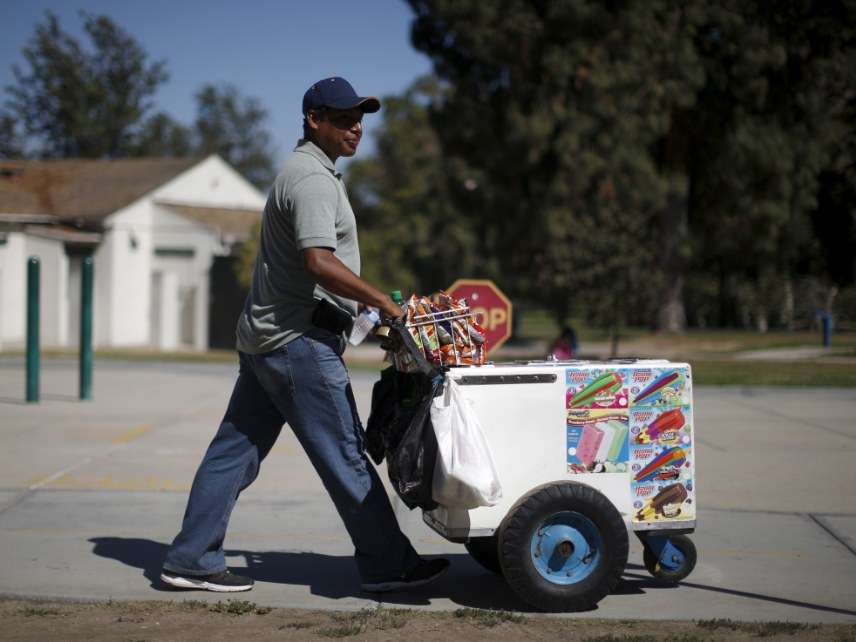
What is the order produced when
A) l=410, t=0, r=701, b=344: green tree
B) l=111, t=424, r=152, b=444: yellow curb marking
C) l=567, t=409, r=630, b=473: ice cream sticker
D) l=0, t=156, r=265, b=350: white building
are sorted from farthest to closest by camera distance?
l=0, t=156, r=265, b=350: white building
l=410, t=0, r=701, b=344: green tree
l=111, t=424, r=152, b=444: yellow curb marking
l=567, t=409, r=630, b=473: ice cream sticker

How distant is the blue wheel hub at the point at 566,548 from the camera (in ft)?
15.3

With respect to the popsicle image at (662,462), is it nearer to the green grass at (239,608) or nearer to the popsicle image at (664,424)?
the popsicle image at (664,424)

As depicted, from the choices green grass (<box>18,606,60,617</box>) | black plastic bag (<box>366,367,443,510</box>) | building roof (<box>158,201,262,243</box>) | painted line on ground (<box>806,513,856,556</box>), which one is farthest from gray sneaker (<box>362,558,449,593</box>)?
building roof (<box>158,201,262,243</box>)

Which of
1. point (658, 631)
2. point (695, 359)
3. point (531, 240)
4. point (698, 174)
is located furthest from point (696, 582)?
point (698, 174)

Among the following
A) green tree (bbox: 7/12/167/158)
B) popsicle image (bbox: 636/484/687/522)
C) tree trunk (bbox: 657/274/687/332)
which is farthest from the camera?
green tree (bbox: 7/12/167/158)

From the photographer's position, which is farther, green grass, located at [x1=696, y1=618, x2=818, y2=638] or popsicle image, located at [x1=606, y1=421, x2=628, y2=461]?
popsicle image, located at [x1=606, y1=421, x2=628, y2=461]

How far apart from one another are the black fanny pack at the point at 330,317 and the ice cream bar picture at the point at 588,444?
42.5 inches

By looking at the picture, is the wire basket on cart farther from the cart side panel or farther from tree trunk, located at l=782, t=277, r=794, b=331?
tree trunk, located at l=782, t=277, r=794, b=331

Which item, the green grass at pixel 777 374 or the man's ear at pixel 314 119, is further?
the green grass at pixel 777 374

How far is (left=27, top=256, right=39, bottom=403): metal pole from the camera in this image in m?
13.2

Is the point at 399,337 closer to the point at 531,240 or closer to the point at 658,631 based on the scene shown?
the point at 658,631

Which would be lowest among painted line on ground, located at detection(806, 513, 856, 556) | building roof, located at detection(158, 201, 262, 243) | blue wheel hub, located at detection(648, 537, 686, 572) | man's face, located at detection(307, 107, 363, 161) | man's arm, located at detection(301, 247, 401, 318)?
painted line on ground, located at detection(806, 513, 856, 556)

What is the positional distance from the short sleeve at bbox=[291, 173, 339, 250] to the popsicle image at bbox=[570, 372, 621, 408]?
1.16 metres

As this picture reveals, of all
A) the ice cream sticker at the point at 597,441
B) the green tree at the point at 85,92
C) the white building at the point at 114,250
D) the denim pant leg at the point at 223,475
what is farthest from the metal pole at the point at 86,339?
the green tree at the point at 85,92
